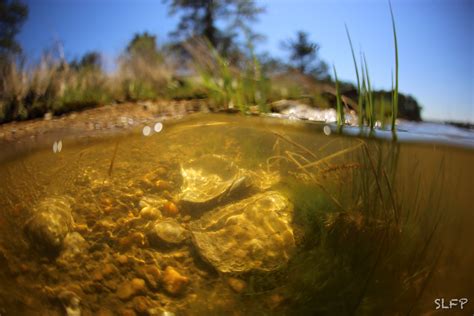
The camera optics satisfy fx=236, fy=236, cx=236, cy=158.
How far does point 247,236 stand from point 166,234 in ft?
3.25

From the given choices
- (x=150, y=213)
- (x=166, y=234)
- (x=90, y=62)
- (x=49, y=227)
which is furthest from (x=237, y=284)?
(x=90, y=62)

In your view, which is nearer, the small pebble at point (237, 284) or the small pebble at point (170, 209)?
the small pebble at point (237, 284)

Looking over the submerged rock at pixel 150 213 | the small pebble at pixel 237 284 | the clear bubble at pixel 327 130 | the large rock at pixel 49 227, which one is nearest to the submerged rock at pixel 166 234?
the submerged rock at pixel 150 213

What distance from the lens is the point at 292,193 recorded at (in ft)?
10.7

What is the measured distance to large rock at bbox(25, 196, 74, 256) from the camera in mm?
2916

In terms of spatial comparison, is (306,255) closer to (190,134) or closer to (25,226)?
(190,134)

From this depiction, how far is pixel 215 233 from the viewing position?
112 inches

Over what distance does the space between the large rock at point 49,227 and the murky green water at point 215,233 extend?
2cm

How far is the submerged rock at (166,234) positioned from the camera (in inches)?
113

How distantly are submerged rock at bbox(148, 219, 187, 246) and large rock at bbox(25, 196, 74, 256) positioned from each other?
111 cm

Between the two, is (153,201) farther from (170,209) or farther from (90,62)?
(90,62)

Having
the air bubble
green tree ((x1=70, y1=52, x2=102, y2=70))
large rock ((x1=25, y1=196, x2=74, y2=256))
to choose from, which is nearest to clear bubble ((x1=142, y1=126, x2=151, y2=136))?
the air bubble

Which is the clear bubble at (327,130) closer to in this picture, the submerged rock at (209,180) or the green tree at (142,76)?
the submerged rock at (209,180)

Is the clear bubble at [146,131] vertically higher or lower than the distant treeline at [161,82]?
lower
